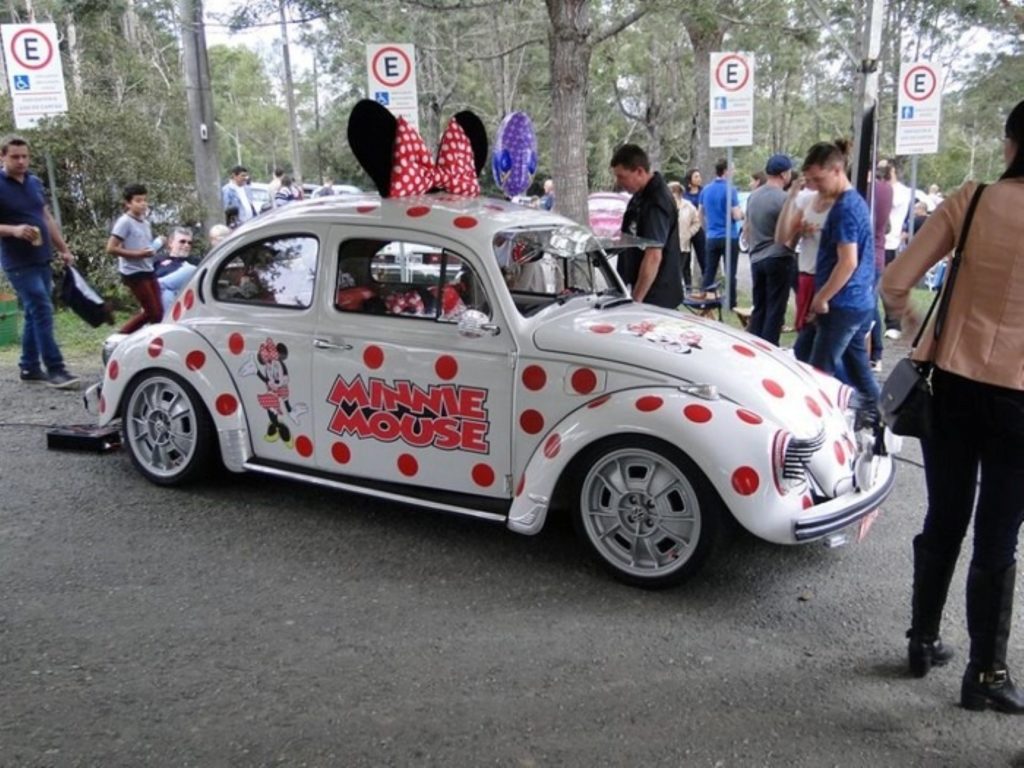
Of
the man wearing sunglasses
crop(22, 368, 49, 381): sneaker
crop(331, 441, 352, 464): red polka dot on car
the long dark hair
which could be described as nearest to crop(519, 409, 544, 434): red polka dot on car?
crop(331, 441, 352, 464): red polka dot on car

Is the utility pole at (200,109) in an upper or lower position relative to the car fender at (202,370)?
upper

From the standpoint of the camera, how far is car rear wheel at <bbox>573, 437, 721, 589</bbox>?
3.76m

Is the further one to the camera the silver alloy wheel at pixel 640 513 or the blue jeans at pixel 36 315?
the blue jeans at pixel 36 315

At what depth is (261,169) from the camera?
7012 cm

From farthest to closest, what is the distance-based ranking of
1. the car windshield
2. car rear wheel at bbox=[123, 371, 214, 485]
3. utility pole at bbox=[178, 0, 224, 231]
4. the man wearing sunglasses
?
utility pole at bbox=[178, 0, 224, 231] → the man wearing sunglasses → car rear wheel at bbox=[123, 371, 214, 485] → the car windshield

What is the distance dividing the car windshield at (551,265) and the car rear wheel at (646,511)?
3.15 feet

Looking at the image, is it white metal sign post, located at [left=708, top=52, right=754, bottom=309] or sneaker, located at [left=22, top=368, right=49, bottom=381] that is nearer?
sneaker, located at [left=22, top=368, right=49, bottom=381]

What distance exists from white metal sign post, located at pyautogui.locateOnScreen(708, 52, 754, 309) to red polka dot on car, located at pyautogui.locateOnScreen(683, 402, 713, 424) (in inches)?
268

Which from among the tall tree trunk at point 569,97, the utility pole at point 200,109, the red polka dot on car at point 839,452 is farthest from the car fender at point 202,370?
the utility pole at point 200,109

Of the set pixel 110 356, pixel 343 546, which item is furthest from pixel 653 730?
pixel 110 356

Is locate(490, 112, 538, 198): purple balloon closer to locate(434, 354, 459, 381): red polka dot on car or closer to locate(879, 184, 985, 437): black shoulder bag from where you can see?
locate(434, 354, 459, 381): red polka dot on car

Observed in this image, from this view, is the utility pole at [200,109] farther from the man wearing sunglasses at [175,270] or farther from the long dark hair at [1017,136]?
the long dark hair at [1017,136]

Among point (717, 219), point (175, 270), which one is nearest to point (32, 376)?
point (175, 270)

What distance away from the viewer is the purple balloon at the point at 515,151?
11805 mm
